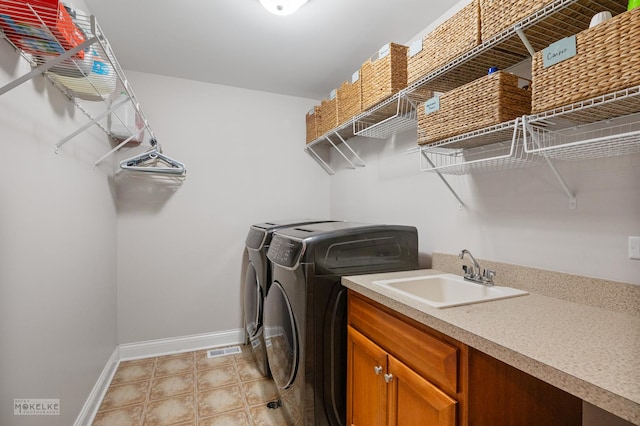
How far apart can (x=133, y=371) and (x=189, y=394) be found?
65cm

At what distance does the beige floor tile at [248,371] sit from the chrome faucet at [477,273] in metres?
1.74

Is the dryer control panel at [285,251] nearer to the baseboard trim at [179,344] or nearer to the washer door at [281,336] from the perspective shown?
the washer door at [281,336]

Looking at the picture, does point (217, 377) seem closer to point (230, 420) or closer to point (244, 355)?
point (244, 355)

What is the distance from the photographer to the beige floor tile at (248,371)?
7.63 ft

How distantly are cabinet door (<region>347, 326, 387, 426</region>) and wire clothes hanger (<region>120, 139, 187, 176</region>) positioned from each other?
1.85 m

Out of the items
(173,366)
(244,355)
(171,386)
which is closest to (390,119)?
(244,355)

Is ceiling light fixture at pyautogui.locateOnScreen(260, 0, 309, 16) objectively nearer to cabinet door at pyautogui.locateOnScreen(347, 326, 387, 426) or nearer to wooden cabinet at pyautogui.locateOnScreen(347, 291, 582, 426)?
wooden cabinet at pyautogui.locateOnScreen(347, 291, 582, 426)

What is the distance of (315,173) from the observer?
331cm

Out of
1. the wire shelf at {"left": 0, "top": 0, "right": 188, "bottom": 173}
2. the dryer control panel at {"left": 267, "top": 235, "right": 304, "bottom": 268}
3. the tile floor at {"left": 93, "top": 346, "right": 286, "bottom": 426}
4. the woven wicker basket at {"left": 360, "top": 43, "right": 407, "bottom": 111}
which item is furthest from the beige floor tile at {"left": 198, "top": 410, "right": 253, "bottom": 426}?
the woven wicker basket at {"left": 360, "top": 43, "right": 407, "bottom": 111}

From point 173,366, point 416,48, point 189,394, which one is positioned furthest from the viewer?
point 173,366

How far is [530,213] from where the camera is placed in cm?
140

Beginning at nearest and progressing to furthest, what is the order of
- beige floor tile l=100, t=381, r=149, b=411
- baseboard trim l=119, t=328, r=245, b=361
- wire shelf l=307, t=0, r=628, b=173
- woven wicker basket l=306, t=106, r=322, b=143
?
wire shelf l=307, t=0, r=628, b=173 → beige floor tile l=100, t=381, r=149, b=411 → baseboard trim l=119, t=328, r=245, b=361 → woven wicker basket l=306, t=106, r=322, b=143

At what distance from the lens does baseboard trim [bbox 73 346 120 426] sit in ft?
5.71

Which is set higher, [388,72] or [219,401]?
[388,72]
